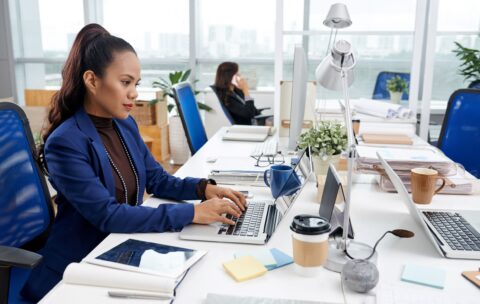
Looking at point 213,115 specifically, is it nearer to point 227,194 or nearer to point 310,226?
point 227,194

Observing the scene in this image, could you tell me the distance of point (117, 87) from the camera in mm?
1480

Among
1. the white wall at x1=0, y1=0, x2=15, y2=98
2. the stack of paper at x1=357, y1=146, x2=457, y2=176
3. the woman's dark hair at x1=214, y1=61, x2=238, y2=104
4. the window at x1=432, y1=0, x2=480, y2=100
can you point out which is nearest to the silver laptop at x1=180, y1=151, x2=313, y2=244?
the stack of paper at x1=357, y1=146, x2=457, y2=176

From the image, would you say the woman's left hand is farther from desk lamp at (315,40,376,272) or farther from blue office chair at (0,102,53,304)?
blue office chair at (0,102,53,304)

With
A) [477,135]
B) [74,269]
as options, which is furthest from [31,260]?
[477,135]

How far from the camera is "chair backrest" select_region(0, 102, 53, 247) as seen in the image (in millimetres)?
1526

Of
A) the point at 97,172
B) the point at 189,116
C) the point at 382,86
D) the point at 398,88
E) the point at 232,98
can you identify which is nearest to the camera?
the point at 97,172

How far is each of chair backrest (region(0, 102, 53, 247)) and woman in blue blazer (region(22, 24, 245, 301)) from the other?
147mm

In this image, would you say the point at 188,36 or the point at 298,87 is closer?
the point at 298,87

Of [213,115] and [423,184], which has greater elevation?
[423,184]

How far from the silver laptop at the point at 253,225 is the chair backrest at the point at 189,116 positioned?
1094mm

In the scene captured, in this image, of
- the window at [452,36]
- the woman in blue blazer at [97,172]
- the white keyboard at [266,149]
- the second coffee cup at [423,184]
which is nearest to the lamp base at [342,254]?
the woman in blue blazer at [97,172]

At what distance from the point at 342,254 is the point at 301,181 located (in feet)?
1.42

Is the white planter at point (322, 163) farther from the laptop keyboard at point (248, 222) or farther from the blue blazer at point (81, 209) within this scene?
the blue blazer at point (81, 209)

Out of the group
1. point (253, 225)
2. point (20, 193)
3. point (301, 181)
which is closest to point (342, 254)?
point (253, 225)
